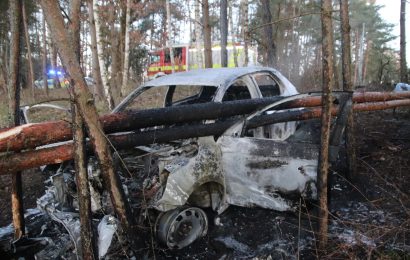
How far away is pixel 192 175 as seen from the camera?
3.82 meters

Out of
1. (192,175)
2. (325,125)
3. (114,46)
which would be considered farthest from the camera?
(114,46)

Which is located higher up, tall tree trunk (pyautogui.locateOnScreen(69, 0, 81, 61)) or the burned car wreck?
tall tree trunk (pyautogui.locateOnScreen(69, 0, 81, 61))

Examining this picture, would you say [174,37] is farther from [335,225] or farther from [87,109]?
[87,109]

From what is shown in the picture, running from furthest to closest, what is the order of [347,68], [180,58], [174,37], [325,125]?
[174,37] → [180,58] → [347,68] → [325,125]

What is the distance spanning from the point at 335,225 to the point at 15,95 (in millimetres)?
3830

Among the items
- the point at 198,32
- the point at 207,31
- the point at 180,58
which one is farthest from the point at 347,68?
the point at 180,58

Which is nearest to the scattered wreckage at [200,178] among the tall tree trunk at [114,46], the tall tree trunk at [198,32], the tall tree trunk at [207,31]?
the tall tree trunk at [207,31]

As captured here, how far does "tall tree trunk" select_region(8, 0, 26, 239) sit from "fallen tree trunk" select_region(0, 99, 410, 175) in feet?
2.37

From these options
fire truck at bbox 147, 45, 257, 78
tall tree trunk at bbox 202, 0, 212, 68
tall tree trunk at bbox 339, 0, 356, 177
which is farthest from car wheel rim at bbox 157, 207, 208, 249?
fire truck at bbox 147, 45, 257, 78

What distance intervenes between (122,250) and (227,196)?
1.38 meters

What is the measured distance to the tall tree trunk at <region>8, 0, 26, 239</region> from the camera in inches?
151

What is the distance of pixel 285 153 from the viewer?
160 inches

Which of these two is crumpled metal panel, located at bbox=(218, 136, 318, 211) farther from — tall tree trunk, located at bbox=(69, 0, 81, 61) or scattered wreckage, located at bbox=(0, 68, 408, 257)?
tall tree trunk, located at bbox=(69, 0, 81, 61)

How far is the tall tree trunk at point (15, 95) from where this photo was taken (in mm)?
3828
